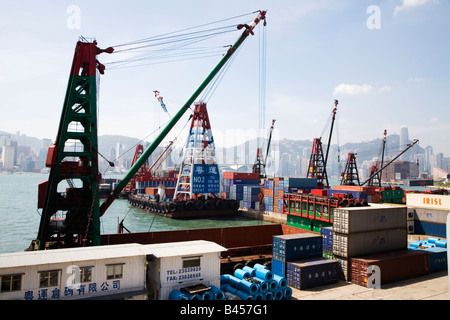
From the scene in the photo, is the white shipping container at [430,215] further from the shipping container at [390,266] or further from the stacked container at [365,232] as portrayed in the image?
the stacked container at [365,232]

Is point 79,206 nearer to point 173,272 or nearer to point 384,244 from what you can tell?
point 173,272

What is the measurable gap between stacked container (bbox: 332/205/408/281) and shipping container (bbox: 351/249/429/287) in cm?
49

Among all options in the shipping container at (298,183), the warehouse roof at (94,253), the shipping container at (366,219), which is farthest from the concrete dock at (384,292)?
the shipping container at (298,183)

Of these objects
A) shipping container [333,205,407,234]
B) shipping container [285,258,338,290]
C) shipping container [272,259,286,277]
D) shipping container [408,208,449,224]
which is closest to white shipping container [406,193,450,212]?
shipping container [408,208,449,224]

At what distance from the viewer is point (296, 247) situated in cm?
1978

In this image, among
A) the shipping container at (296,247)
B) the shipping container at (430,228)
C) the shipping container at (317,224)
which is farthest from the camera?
the shipping container at (317,224)

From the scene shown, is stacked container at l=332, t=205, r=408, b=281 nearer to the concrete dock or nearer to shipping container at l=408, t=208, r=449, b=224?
the concrete dock

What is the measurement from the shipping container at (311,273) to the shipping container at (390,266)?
1419mm

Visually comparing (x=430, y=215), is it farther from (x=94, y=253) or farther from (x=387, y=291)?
(x=94, y=253)

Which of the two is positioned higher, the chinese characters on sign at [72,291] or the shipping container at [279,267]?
the chinese characters on sign at [72,291]

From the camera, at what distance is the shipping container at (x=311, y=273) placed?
1828 centimetres

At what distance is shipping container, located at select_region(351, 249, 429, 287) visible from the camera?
62.1 feet

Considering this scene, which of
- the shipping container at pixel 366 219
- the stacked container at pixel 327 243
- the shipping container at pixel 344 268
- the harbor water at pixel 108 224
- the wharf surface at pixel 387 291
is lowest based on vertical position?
the harbor water at pixel 108 224
